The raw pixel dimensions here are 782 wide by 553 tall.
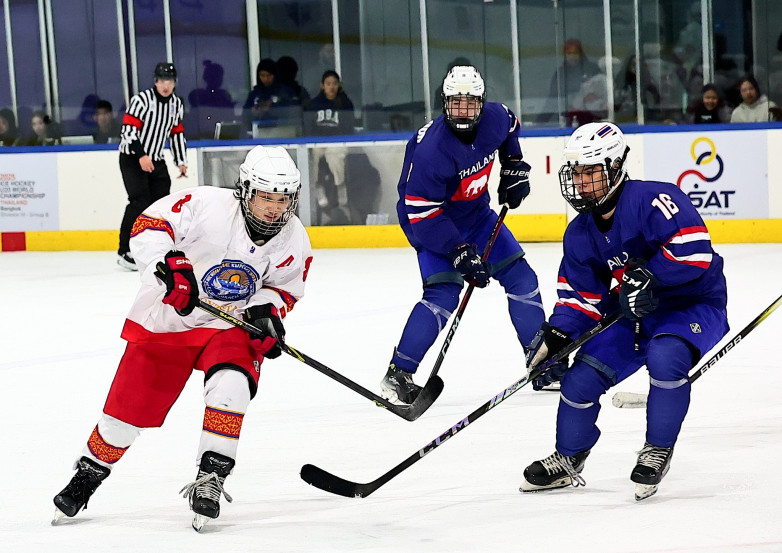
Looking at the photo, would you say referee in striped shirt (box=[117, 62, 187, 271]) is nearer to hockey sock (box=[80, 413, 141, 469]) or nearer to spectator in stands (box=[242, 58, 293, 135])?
spectator in stands (box=[242, 58, 293, 135])

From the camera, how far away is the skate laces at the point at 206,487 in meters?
2.46

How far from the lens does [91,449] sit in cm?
261

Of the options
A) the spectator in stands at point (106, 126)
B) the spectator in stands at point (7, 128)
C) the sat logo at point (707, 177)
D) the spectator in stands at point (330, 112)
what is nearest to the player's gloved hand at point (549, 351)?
the sat logo at point (707, 177)

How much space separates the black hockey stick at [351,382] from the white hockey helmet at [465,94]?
0.83m

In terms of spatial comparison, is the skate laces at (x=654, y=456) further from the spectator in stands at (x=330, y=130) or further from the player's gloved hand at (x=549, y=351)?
the spectator in stands at (x=330, y=130)

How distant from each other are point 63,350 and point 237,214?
2395 millimetres

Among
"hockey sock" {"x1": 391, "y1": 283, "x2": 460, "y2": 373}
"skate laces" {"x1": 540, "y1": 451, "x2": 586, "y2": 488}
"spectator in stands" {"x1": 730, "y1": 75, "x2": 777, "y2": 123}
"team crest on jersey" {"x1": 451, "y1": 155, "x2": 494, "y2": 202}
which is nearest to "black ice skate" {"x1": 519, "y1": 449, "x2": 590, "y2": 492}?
"skate laces" {"x1": 540, "y1": 451, "x2": 586, "y2": 488}

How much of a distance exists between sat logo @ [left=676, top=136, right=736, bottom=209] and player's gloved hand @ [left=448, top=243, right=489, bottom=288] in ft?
14.4

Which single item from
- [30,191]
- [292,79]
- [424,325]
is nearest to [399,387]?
[424,325]

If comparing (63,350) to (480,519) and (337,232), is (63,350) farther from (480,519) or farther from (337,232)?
(337,232)

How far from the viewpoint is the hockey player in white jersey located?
252 cm

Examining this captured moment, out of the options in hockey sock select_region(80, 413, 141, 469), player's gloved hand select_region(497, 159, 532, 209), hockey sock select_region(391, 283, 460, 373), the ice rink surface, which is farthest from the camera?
player's gloved hand select_region(497, 159, 532, 209)

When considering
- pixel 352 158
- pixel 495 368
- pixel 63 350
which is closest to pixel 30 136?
pixel 352 158

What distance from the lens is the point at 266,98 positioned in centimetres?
943
